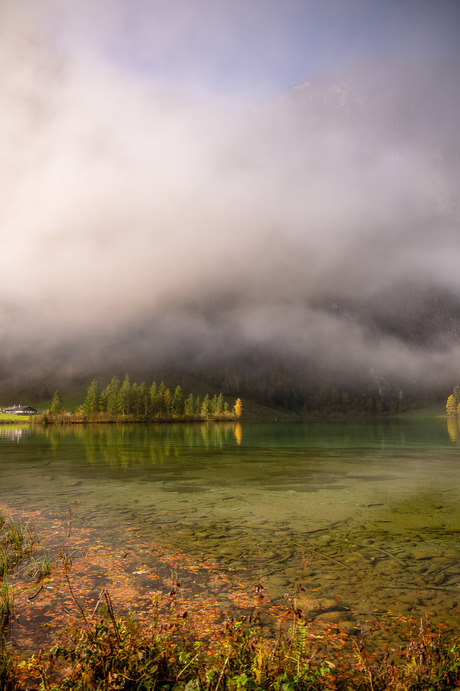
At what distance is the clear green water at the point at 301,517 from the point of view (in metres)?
13.0

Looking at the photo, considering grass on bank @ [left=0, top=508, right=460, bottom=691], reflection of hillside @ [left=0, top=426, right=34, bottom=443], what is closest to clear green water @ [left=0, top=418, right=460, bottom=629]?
grass on bank @ [left=0, top=508, right=460, bottom=691]

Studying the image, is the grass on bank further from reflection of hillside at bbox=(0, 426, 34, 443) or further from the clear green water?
reflection of hillside at bbox=(0, 426, 34, 443)

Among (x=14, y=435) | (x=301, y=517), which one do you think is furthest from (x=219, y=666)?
(x=14, y=435)

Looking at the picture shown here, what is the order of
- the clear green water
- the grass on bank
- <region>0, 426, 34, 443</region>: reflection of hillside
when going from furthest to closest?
1. <region>0, 426, 34, 443</region>: reflection of hillside
2. the clear green water
3. the grass on bank

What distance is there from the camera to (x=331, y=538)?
60.6 ft

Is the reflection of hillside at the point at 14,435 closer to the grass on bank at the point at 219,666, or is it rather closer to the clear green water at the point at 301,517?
the clear green water at the point at 301,517

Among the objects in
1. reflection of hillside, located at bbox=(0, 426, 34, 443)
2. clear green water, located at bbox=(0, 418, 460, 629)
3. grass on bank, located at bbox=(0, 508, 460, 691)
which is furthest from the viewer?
reflection of hillside, located at bbox=(0, 426, 34, 443)

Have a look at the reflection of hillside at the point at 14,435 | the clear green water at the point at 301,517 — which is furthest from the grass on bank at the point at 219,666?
the reflection of hillside at the point at 14,435

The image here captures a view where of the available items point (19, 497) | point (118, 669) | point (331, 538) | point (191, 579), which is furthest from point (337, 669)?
point (19, 497)

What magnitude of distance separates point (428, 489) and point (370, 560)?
1888cm

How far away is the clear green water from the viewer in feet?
42.5

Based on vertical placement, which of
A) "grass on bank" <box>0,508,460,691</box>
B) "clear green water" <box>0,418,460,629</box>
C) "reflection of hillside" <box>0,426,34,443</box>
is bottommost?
"reflection of hillside" <box>0,426,34,443</box>

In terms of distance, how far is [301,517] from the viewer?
22.4 metres

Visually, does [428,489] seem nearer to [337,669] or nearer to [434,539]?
[434,539]
